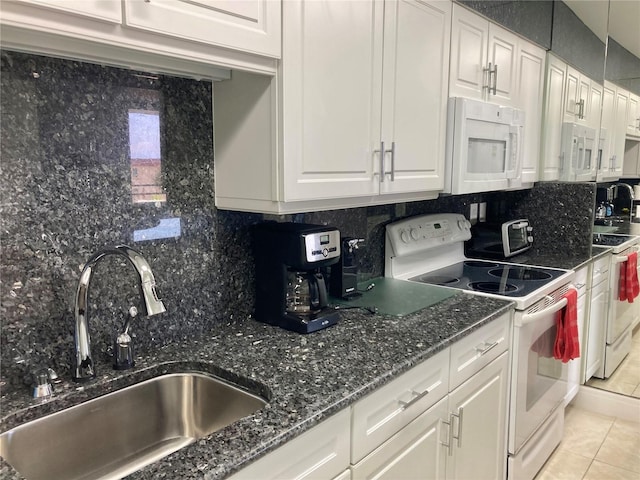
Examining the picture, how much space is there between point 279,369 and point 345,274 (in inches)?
28.8

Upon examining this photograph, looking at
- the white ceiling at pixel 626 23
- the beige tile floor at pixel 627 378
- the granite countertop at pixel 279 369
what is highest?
the white ceiling at pixel 626 23

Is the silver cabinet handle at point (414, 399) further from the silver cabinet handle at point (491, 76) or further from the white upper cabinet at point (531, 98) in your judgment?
the white upper cabinet at point (531, 98)

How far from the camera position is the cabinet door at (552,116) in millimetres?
3020

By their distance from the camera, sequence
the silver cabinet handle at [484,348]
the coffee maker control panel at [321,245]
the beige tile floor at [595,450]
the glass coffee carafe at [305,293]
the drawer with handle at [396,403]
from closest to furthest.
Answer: the drawer with handle at [396,403], the coffee maker control panel at [321,245], the glass coffee carafe at [305,293], the silver cabinet handle at [484,348], the beige tile floor at [595,450]

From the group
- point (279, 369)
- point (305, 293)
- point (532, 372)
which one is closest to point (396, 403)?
point (279, 369)

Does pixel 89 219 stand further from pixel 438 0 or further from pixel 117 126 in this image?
pixel 438 0

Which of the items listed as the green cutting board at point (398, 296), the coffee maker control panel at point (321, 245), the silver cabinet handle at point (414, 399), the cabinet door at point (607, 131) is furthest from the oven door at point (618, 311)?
the coffee maker control panel at point (321, 245)

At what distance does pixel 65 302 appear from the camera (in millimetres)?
1326

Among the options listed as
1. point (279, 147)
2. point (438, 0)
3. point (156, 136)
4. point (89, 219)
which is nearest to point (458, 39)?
point (438, 0)

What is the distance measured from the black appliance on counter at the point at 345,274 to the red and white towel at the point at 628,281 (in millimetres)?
2170

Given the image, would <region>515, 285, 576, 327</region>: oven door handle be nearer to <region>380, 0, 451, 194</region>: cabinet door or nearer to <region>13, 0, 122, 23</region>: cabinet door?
<region>380, 0, 451, 194</region>: cabinet door

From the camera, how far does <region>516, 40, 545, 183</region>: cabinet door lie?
108 inches

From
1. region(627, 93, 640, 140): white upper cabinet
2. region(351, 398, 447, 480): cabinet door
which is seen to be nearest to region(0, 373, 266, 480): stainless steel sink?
region(351, 398, 447, 480): cabinet door

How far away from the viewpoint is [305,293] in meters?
1.78
